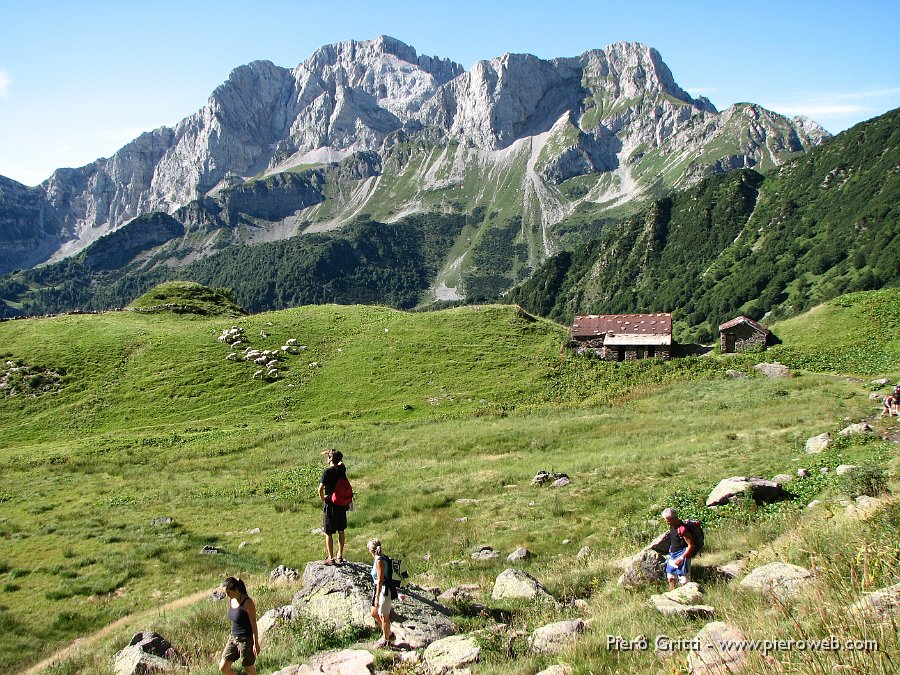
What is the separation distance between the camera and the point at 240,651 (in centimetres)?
1086

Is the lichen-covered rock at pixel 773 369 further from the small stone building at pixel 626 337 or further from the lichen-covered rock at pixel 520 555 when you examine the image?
the lichen-covered rock at pixel 520 555

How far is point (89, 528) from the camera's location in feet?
83.1

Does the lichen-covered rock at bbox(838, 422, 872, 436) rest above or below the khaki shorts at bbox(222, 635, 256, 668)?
below

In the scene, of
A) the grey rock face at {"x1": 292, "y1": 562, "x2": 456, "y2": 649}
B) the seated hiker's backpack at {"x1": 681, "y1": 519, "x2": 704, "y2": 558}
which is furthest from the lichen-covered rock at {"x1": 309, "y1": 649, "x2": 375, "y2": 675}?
the seated hiker's backpack at {"x1": 681, "y1": 519, "x2": 704, "y2": 558}

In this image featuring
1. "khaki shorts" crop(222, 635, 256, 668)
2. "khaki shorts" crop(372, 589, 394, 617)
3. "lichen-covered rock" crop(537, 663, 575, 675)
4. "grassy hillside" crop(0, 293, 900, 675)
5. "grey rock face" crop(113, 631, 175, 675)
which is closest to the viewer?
"lichen-covered rock" crop(537, 663, 575, 675)

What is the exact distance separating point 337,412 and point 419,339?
18033 millimetres

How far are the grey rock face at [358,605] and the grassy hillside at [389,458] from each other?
83 centimetres

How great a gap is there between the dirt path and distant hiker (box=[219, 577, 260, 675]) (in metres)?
7.02

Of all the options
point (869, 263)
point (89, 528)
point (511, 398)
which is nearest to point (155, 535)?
point (89, 528)

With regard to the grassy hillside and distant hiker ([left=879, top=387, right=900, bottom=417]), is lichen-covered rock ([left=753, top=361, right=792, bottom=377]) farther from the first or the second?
distant hiker ([left=879, top=387, right=900, bottom=417])

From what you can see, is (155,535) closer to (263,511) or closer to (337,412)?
(263,511)

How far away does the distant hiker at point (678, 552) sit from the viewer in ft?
40.3

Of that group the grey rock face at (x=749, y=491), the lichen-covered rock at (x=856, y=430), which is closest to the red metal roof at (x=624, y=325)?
the lichen-covered rock at (x=856, y=430)

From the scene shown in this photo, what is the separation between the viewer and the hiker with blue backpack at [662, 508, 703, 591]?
12.3 metres
